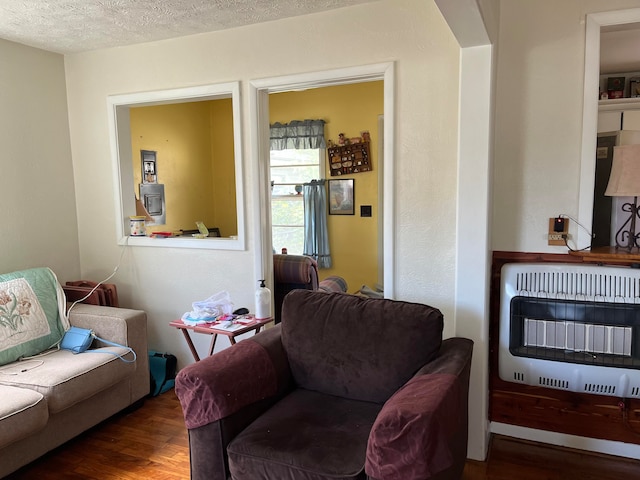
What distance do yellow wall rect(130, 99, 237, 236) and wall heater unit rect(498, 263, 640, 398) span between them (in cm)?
353

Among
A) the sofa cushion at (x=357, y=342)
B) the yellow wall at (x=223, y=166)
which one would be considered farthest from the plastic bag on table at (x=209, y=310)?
the yellow wall at (x=223, y=166)

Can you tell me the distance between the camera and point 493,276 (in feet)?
8.06

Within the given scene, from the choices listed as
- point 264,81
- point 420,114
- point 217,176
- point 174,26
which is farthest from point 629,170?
point 217,176

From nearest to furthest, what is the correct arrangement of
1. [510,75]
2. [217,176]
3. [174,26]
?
1. [510,75]
2. [174,26]
3. [217,176]

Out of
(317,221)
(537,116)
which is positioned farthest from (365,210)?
(537,116)

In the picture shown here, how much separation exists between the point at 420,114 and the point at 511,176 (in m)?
0.57

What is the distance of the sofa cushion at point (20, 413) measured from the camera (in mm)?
1990

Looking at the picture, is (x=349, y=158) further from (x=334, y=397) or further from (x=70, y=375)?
(x=70, y=375)

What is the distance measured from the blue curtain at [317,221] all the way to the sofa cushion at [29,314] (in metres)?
2.58

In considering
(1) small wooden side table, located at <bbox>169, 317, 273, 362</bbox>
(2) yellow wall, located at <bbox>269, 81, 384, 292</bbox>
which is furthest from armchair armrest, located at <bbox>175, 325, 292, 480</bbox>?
(2) yellow wall, located at <bbox>269, 81, 384, 292</bbox>

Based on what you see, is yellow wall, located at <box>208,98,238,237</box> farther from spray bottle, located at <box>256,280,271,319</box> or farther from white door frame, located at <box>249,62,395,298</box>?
spray bottle, located at <box>256,280,271,319</box>

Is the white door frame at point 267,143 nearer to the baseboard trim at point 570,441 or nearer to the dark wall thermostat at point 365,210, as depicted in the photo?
the baseboard trim at point 570,441

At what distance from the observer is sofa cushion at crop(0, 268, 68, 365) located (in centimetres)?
257

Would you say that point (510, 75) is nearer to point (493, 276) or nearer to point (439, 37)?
point (439, 37)
